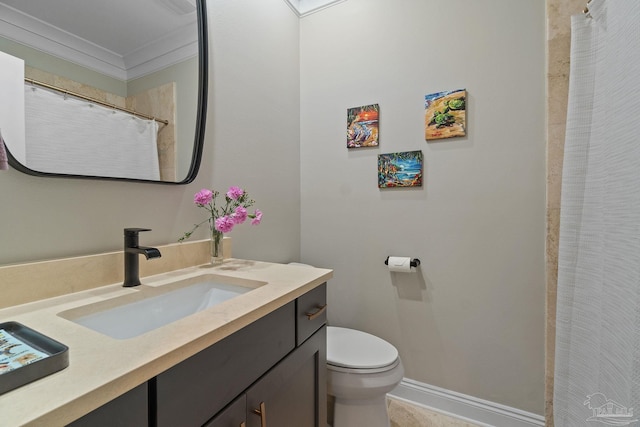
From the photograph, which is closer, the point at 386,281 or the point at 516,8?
the point at 516,8

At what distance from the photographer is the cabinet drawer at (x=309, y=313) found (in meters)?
0.92

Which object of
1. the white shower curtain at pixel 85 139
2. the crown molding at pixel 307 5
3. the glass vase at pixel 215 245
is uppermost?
the crown molding at pixel 307 5

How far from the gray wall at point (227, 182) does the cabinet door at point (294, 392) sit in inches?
26.0

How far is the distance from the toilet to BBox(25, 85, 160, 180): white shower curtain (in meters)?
1.11

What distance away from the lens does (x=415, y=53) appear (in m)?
1.66

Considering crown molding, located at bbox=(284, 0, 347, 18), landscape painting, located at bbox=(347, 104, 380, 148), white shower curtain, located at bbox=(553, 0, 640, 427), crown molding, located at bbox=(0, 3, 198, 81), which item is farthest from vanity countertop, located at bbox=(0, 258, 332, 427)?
crown molding, located at bbox=(284, 0, 347, 18)

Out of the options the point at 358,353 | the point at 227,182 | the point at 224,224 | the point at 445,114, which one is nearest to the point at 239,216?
the point at 224,224

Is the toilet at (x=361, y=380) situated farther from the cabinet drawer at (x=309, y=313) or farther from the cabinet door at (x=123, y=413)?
the cabinet door at (x=123, y=413)

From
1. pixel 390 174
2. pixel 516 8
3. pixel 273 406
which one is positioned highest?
pixel 516 8

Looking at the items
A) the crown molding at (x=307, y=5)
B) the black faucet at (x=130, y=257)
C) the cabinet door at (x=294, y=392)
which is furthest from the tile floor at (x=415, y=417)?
the crown molding at (x=307, y=5)

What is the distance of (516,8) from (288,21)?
1.29m

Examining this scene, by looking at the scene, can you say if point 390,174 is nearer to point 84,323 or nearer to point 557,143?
point 557,143

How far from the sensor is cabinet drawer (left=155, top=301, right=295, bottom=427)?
525 millimetres

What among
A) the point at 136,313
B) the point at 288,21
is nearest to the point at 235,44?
the point at 288,21
